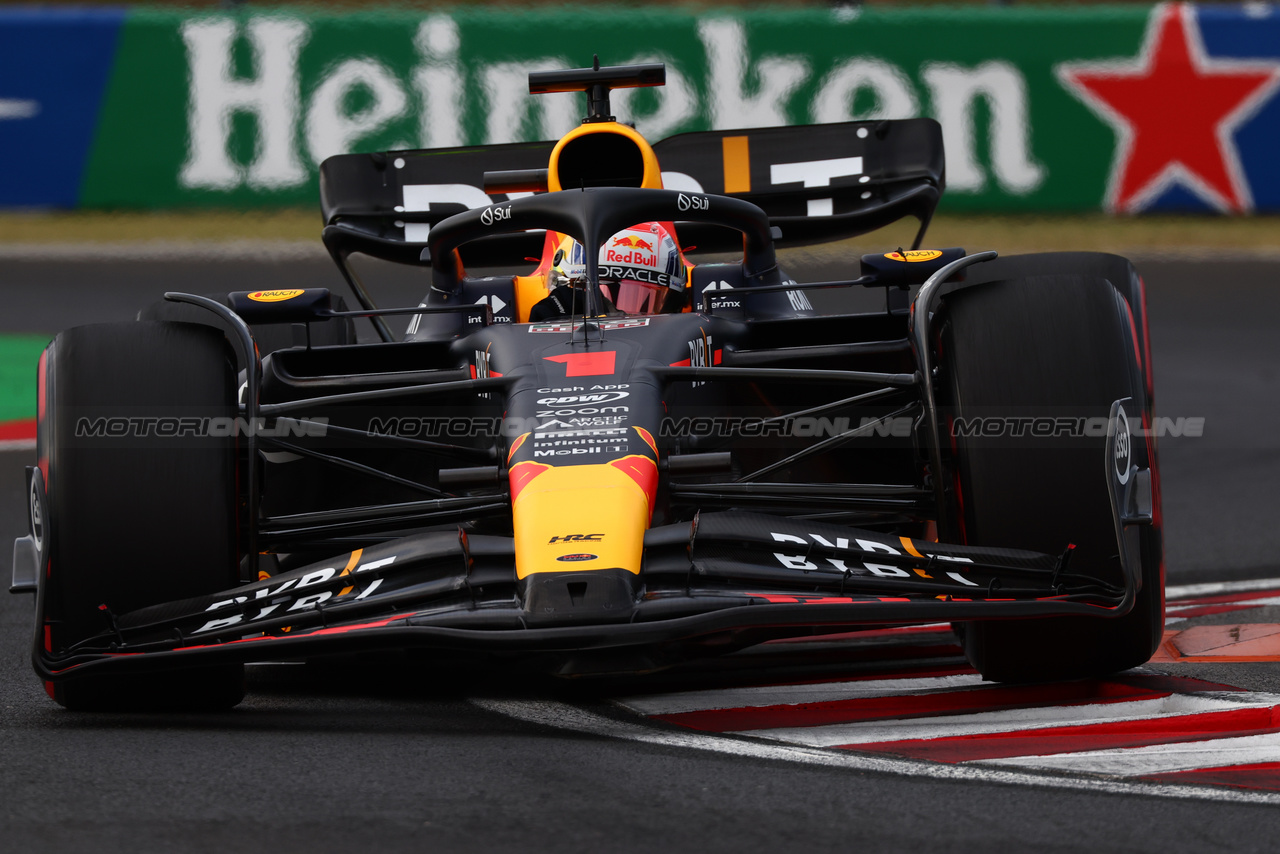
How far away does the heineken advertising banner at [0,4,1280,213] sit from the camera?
42.5ft

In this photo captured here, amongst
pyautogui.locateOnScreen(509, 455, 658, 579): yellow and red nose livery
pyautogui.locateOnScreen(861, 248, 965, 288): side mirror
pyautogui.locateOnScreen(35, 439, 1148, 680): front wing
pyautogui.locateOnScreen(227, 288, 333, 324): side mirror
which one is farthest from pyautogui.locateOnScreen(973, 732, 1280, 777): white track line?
pyautogui.locateOnScreen(227, 288, 333, 324): side mirror

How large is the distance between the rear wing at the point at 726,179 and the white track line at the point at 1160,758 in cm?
337

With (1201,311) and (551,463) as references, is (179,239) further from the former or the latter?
(551,463)

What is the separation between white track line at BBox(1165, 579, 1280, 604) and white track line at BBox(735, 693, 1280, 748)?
5.48ft

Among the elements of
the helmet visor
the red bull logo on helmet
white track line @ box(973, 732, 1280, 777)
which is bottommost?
white track line @ box(973, 732, 1280, 777)

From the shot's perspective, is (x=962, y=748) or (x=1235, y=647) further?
(x=1235, y=647)

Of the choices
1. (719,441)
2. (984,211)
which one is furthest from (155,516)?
(984,211)

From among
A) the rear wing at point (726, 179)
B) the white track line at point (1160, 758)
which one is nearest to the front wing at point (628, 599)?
the white track line at point (1160, 758)

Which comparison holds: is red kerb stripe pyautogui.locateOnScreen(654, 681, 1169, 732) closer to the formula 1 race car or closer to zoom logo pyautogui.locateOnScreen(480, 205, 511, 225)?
the formula 1 race car

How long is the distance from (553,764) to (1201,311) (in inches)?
358

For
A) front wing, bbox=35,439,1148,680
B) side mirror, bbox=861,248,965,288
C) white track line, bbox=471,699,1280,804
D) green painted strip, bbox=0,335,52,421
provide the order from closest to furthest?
1. white track line, bbox=471,699,1280,804
2. front wing, bbox=35,439,1148,680
3. side mirror, bbox=861,248,965,288
4. green painted strip, bbox=0,335,52,421

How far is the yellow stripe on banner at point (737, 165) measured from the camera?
6.86 metres

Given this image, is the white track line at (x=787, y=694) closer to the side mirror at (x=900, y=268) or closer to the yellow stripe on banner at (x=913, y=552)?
the yellow stripe on banner at (x=913, y=552)

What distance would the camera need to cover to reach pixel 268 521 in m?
4.25
